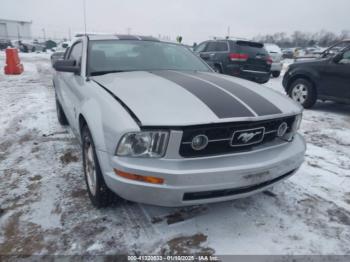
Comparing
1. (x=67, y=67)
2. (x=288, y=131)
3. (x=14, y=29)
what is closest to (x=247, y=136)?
(x=288, y=131)

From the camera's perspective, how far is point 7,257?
197 cm

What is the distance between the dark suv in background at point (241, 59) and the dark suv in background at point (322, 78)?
1.63 m

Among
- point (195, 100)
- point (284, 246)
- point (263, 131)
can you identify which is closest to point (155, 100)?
point (195, 100)

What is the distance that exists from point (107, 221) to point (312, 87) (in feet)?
19.1

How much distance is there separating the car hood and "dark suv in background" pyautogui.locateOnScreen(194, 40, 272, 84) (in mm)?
5952

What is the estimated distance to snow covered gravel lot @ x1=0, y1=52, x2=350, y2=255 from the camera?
83.1 inches

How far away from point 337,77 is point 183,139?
536 cm

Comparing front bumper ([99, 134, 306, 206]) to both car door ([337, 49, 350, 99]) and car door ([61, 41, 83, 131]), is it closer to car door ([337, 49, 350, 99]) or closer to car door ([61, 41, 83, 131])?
car door ([61, 41, 83, 131])

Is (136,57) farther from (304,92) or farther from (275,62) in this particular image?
(275,62)

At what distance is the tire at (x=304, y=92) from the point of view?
21.4 feet

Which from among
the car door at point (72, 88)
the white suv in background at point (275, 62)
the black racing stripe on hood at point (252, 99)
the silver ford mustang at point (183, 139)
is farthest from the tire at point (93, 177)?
the white suv in background at point (275, 62)

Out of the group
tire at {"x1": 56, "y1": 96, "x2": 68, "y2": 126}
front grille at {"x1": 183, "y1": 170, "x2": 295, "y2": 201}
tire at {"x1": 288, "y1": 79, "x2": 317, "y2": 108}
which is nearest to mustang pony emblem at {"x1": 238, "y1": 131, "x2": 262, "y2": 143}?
front grille at {"x1": 183, "y1": 170, "x2": 295, "y2": 201}

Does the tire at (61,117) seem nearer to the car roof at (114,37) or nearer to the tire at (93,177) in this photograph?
the car roof at (114,37)

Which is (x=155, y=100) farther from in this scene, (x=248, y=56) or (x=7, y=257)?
(x=248, y=56)
